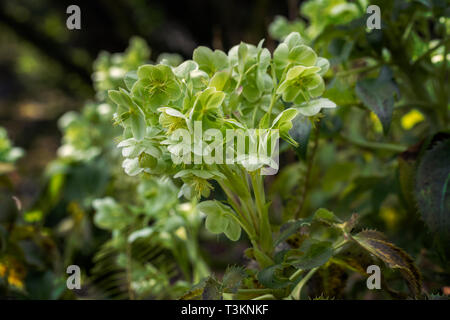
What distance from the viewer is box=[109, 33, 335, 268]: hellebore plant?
1.28 feet

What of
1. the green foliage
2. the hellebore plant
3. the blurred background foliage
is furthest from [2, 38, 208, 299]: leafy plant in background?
the green foliage

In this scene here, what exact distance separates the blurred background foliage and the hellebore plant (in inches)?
2.1

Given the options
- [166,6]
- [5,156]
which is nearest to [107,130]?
[5,156]

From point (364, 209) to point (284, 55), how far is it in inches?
16.3

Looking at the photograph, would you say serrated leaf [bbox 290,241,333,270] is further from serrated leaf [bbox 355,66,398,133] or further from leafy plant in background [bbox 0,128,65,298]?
leafy plant in background [bbox 0,128,65,298]

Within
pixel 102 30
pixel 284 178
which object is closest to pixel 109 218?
pixel 284 178

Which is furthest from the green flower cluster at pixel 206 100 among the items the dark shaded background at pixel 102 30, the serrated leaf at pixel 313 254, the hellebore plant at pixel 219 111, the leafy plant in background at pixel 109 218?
the dark shaded background at pixel 102 30

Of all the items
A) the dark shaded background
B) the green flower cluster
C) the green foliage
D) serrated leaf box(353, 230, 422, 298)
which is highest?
the dark shaded background

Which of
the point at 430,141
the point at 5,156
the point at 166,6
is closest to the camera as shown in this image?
the point at 430,141

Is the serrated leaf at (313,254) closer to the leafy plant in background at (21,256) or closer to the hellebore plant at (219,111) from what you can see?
the hellebore plant at (219,111)

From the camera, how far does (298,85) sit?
1.44 ft

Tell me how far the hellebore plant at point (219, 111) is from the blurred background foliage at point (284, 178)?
54 mm
